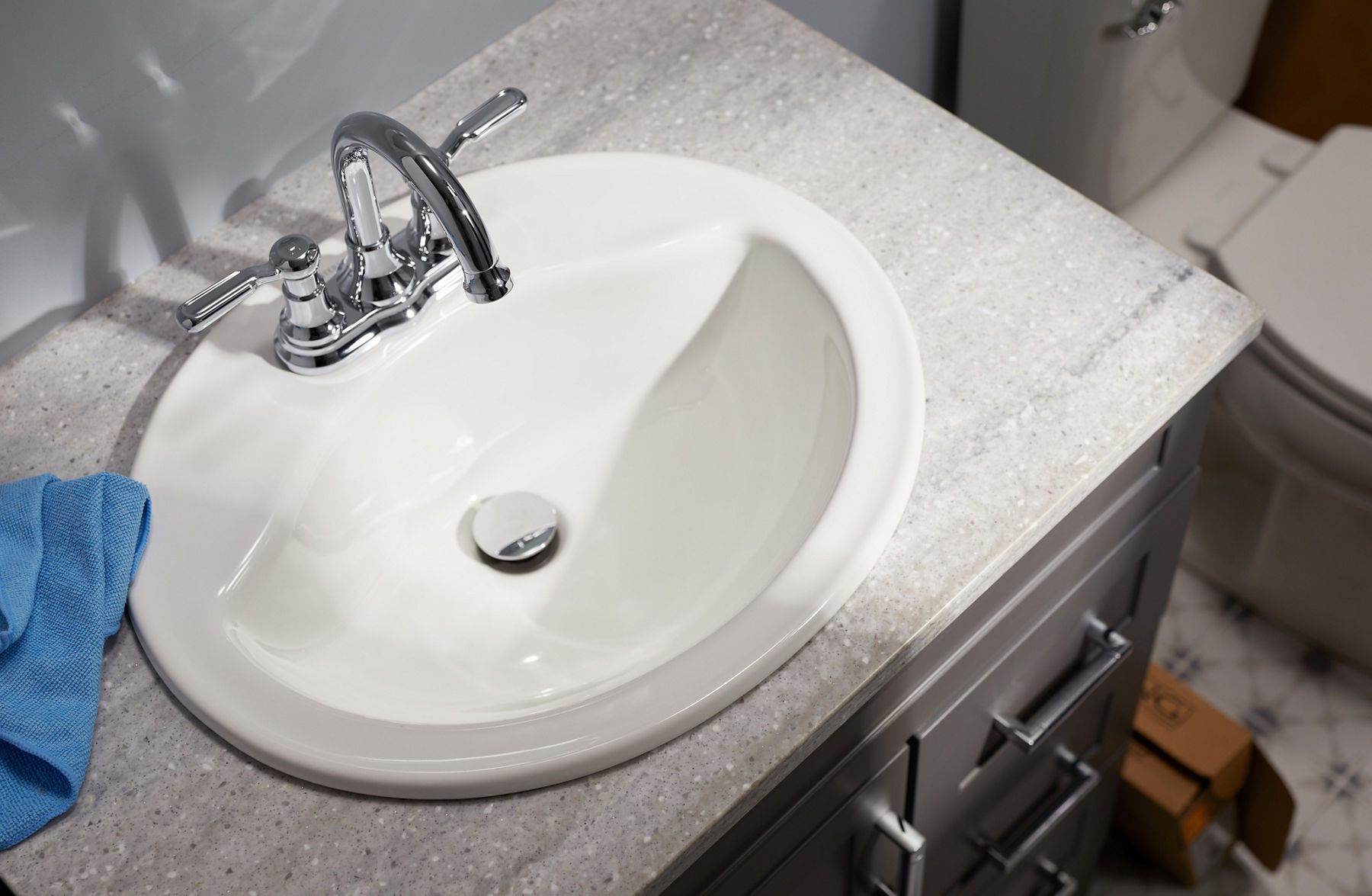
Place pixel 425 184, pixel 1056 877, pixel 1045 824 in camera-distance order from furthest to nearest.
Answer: pixel 1056 877, pixel 1045 824, pixel 425 184

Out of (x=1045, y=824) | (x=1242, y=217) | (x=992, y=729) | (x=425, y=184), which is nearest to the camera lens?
(x=425, y=184)

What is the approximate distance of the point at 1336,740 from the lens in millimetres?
1500

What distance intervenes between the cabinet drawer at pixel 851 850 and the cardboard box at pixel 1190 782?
59 cm

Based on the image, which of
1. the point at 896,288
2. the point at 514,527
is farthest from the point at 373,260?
the point at 896,288

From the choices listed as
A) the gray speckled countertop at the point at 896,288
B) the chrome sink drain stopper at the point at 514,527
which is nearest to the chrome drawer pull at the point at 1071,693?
the gray speckled countertop at the point at 896,288

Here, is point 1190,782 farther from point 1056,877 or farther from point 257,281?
point 257,281

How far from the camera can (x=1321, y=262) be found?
1291 millimetres

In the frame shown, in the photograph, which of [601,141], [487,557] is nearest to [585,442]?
[487,557]

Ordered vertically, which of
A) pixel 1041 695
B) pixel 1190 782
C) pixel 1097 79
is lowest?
pixel 1190 782

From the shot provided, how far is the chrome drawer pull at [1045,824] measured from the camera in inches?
40.3

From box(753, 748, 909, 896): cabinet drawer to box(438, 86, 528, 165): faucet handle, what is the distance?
45cm

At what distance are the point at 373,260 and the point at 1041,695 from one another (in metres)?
0.58

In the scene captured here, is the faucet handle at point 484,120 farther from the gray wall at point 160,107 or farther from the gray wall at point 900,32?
the gray wall at point 900,32

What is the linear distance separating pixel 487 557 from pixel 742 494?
166mm
